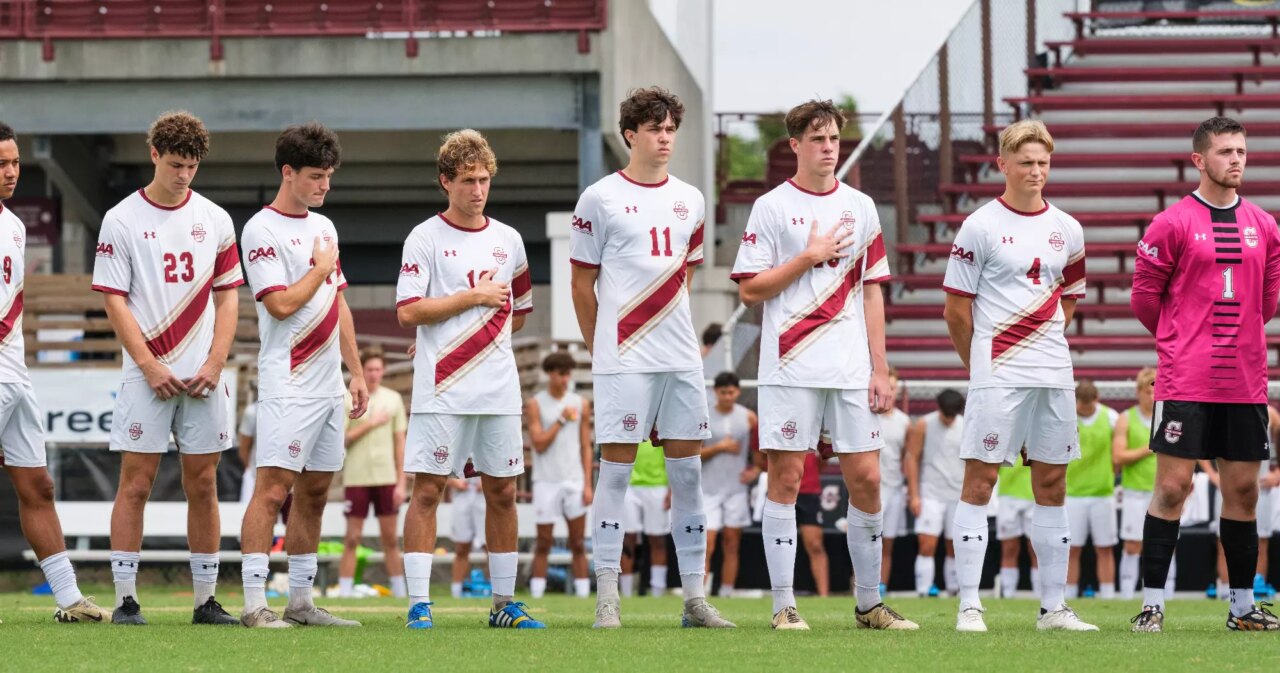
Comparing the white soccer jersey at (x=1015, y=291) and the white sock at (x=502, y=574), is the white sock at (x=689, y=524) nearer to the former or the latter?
the white sock at (x=502, y=574)

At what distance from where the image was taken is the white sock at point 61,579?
8695 millimetres

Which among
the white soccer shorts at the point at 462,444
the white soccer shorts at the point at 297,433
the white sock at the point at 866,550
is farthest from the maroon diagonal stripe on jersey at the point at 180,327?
the white sock at the point at 866,550

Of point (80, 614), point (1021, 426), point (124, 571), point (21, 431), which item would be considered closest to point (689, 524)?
point (1021, 426)

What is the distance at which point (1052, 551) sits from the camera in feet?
27.0

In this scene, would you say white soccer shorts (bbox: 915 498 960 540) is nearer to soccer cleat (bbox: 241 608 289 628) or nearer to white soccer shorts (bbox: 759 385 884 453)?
white soccer shorts (bbox: 759 385 884 453)

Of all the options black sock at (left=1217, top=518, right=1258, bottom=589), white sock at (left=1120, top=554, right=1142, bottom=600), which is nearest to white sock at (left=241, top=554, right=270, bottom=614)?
black sock at (left=1217, top=518, right=1258, bottom=589)

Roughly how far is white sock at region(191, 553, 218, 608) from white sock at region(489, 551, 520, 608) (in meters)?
1.36

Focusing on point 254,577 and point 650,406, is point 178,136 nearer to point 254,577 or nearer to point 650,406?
point 254,577

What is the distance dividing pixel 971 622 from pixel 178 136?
4307mm

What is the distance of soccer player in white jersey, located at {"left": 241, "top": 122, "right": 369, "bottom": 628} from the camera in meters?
8.41

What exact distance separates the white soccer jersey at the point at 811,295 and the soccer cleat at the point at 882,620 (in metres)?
1.07

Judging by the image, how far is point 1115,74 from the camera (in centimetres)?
2530

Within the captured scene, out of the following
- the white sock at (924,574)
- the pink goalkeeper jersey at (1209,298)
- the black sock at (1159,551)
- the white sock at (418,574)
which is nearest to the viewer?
the pink goalkeeper jersey at (1209,298)

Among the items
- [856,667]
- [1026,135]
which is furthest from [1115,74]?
[856,667]
